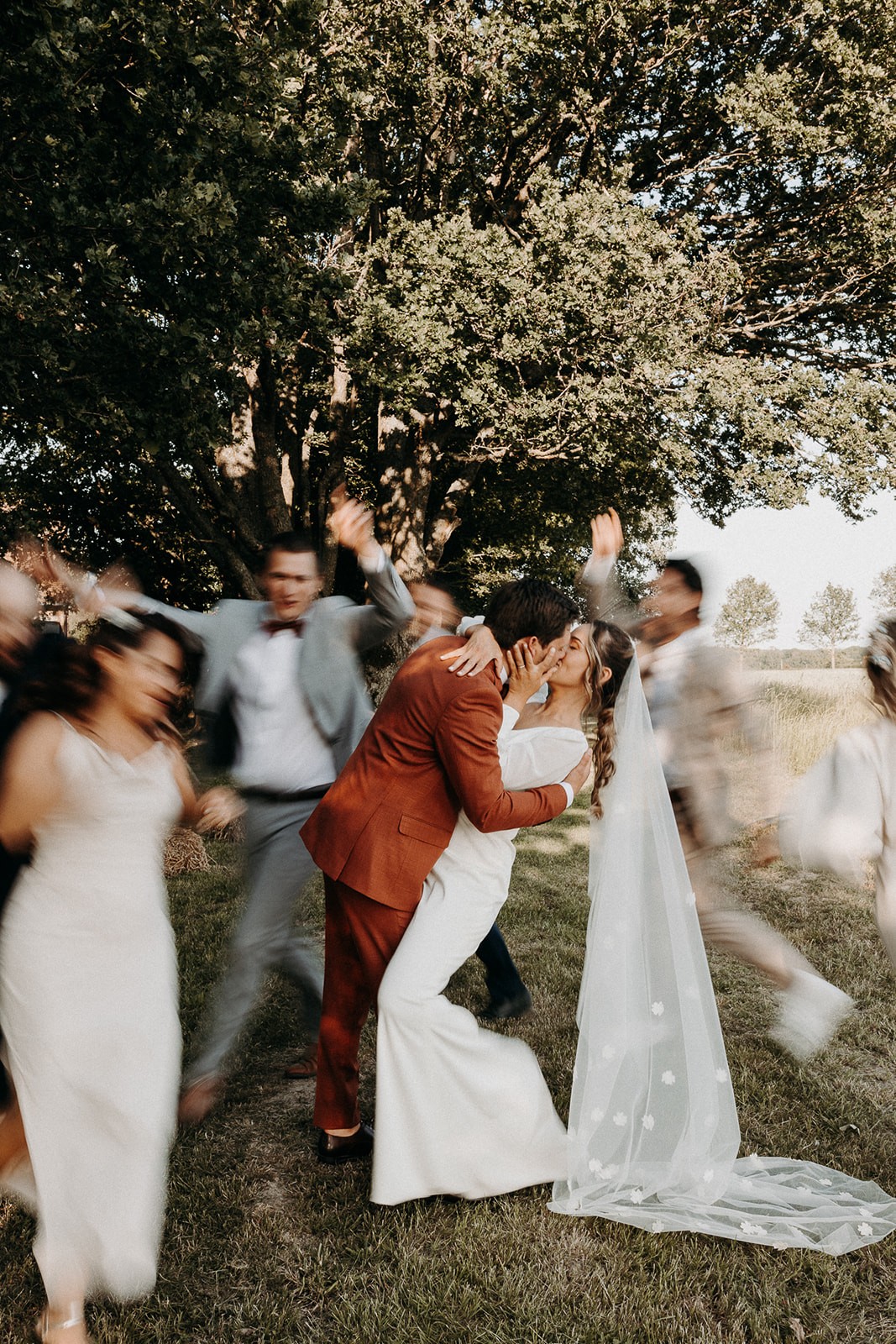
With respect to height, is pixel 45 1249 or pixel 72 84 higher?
pixel 72 84

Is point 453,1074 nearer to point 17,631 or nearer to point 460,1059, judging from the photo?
point 460,1059

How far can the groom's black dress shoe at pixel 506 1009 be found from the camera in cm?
478

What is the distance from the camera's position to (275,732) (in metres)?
3.95

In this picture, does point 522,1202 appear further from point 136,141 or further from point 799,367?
point 799,367

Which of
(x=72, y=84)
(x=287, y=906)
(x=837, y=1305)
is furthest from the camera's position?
(x=72, y=84)

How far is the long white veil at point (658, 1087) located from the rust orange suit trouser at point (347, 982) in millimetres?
851

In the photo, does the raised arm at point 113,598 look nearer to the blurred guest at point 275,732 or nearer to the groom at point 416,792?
the blurred guest at point 275,732

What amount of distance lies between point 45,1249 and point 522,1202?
1.69 metres

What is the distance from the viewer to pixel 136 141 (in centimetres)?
688

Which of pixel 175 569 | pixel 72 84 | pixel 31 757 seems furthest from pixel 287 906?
pixel 175 569

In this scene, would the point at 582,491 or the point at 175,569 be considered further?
the point at 175,569

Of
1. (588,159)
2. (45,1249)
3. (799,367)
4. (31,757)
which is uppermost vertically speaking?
(588,159)

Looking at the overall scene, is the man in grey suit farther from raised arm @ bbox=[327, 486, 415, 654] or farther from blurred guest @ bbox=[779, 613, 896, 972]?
blurred guest @ bbox=[779, 613, 896, 972]

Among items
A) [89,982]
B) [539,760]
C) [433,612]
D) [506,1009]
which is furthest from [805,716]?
[89,982]
